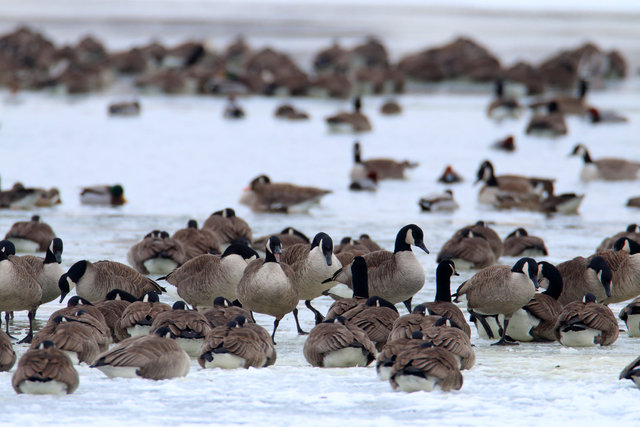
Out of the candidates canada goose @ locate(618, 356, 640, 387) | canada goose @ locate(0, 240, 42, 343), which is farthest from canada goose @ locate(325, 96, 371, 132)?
canada goose @ locate(618, 356, 640, 387)

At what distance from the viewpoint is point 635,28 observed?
70188mm

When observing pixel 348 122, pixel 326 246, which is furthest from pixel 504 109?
pixel 326 246

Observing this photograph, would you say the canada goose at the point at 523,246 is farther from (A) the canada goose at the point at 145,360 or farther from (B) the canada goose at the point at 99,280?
(A) the canada goose at the point at 145,360

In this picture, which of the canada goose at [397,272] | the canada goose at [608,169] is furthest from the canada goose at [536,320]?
the canada goose at [608,169]

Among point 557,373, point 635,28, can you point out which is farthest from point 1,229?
point 635,28

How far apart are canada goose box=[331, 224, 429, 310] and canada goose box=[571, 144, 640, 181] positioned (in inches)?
440

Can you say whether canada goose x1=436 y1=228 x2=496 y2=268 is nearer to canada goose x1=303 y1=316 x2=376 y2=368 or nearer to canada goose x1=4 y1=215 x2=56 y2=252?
canada goose x1=303 y1=316 x2=376 y2=368

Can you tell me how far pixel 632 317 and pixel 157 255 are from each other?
17.1 feet

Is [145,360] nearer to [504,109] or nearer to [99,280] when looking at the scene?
[99,280]

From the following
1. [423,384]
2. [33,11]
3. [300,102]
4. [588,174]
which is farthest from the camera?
[33,11]

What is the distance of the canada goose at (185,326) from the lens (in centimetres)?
728

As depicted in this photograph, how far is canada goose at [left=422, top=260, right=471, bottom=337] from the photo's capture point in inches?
307

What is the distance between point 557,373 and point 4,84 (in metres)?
34.8

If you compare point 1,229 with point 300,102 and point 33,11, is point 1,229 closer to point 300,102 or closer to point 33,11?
point 300,102
